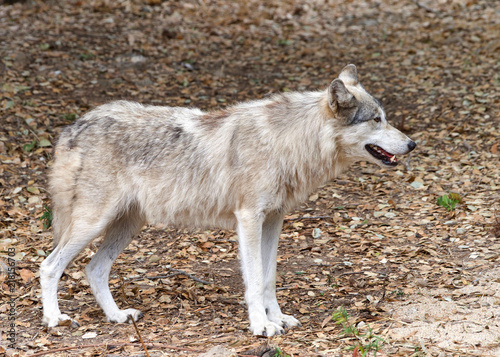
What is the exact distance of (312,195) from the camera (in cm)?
780

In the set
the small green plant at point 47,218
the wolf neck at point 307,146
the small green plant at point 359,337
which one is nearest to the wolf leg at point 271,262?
the wolf neck at point 307,146

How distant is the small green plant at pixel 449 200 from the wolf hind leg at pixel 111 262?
141 inches

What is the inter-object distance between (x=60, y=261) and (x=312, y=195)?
3655mm

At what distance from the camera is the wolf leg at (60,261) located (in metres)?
5.05

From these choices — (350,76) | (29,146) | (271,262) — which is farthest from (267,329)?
(29,146)

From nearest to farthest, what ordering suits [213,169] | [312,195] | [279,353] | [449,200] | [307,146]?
[279,353] → [307,146] → [213,169] → [449,200] → [312,195]

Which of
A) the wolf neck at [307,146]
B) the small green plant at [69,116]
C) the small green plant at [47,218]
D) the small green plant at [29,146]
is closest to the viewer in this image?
the wolf neck at [307,146]

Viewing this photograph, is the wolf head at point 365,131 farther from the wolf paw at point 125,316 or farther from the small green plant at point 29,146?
the small green plant at point 29,146

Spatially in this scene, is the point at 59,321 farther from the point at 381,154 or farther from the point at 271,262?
the point at 381,154

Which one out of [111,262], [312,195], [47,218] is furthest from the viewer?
[312,195]

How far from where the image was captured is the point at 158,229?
715 cm

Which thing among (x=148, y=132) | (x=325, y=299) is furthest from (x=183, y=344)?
(x=148, y=132)

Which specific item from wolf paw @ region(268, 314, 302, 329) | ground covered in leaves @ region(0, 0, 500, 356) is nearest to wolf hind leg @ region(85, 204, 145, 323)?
ground covered in leaves @ region(0, 0, 500, 356)

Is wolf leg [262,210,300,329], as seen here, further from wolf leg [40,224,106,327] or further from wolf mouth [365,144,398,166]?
wolf leg [40,224,106,327]
